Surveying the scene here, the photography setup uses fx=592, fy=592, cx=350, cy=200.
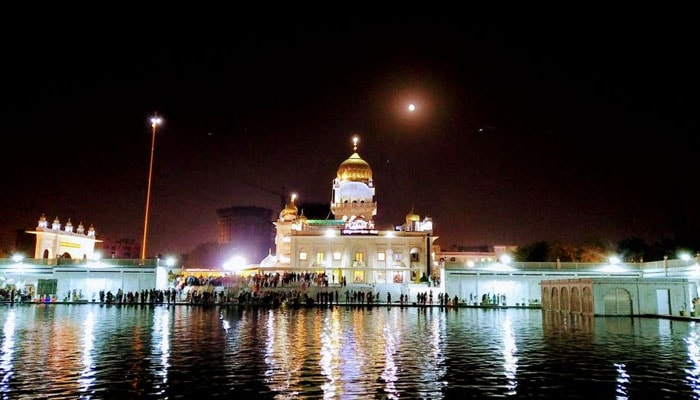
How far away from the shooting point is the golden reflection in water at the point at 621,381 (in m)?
13.3

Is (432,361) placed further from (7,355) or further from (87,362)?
(7,355)

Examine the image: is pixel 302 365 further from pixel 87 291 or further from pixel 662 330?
pixel 87 291

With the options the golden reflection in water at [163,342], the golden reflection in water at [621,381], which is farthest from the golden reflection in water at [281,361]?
the golden reflection in water at [621,381]

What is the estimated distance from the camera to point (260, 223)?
17538 cm

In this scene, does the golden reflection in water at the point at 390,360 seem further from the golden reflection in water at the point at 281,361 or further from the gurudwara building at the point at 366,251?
the gurudwara building at the point at 366,251

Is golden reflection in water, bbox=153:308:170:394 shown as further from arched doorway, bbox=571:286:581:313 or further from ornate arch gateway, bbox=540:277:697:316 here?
arched doorway, bbox=571:286:581:313

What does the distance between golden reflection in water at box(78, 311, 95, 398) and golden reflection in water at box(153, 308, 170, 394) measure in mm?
1617

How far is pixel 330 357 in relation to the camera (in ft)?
58.7

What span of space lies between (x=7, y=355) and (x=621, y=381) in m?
17.3

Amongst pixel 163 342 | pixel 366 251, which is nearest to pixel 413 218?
pixel 366 251

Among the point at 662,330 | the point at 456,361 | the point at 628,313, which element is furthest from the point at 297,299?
the point at 456,361

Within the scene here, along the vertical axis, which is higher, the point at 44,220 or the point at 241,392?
the point at 44,220

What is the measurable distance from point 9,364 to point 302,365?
795 cm

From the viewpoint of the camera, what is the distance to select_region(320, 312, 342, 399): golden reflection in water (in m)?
13.5
